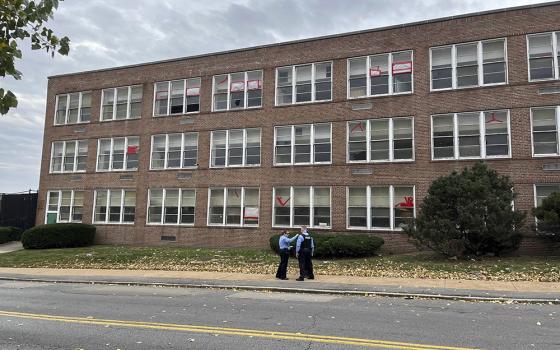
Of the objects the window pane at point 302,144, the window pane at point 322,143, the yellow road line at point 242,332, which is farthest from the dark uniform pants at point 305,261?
the window pane at point 302,144

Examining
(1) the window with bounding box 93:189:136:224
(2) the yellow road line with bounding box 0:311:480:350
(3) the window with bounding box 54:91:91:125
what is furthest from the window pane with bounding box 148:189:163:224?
(2) the yellow road line with bounding box 0:311:480:350

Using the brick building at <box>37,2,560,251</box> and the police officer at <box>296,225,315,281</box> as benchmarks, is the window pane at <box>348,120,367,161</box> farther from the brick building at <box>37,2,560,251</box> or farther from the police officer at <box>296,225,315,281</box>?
the police officer at <box>296,225,315,281</box>

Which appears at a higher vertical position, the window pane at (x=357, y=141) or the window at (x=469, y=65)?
the window at (x=469, y=65)

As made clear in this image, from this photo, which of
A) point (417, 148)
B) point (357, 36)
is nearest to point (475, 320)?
point (417, 148)

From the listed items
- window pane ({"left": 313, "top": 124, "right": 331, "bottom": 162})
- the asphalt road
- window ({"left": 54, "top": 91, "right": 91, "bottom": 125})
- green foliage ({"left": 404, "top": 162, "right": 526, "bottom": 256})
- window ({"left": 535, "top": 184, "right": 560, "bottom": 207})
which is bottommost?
the asphalt road

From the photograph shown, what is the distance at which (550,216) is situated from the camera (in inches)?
688

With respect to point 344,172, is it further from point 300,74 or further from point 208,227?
point 208,227

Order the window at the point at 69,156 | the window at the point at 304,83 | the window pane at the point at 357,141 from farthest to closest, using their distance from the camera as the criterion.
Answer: the window at the point at 69,156, the window at the point at 304,83, the window pane at the point at 357,141

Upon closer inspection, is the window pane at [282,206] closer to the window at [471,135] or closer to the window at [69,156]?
the window at [471,135]

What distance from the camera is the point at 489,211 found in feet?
58.6

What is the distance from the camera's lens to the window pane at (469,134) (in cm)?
2258

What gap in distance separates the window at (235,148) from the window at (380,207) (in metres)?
5.98

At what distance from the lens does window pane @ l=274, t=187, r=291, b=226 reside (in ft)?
85.0

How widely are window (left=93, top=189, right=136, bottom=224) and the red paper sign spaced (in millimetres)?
17308
